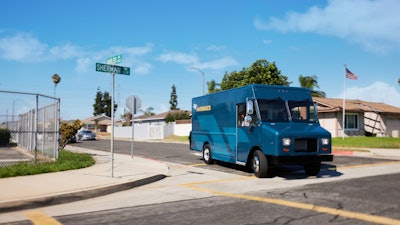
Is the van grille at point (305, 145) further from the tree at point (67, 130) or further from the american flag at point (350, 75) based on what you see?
the american flag at point (350, 75)

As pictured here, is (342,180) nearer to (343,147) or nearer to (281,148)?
(281,148)

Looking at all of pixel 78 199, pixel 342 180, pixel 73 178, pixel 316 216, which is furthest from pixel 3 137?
pixel 316 216

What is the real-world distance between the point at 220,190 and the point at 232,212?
8.09 ft

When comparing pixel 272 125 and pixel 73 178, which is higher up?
pixel 272 125

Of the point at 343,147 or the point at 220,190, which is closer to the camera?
the point at 220,190

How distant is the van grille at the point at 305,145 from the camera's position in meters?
10.5

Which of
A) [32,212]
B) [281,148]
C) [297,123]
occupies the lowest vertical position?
[32,212]

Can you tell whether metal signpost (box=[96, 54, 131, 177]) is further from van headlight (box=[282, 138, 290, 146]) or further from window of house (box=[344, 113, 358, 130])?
window of house (box=[344, 113, 358, 130])

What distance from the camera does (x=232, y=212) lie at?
6531mm

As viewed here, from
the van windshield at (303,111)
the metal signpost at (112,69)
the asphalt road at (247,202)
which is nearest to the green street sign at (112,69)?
the metal signpost at (112,69)

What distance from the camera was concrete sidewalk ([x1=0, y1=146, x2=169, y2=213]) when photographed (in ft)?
23.7

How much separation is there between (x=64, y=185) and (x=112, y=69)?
3.62 m

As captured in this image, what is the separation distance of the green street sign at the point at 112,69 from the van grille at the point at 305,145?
5406mm

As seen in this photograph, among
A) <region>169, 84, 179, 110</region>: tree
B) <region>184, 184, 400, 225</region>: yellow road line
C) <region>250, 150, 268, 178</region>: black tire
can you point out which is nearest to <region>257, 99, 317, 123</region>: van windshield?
<region>250, 150, 268, 178</region>: black tire
